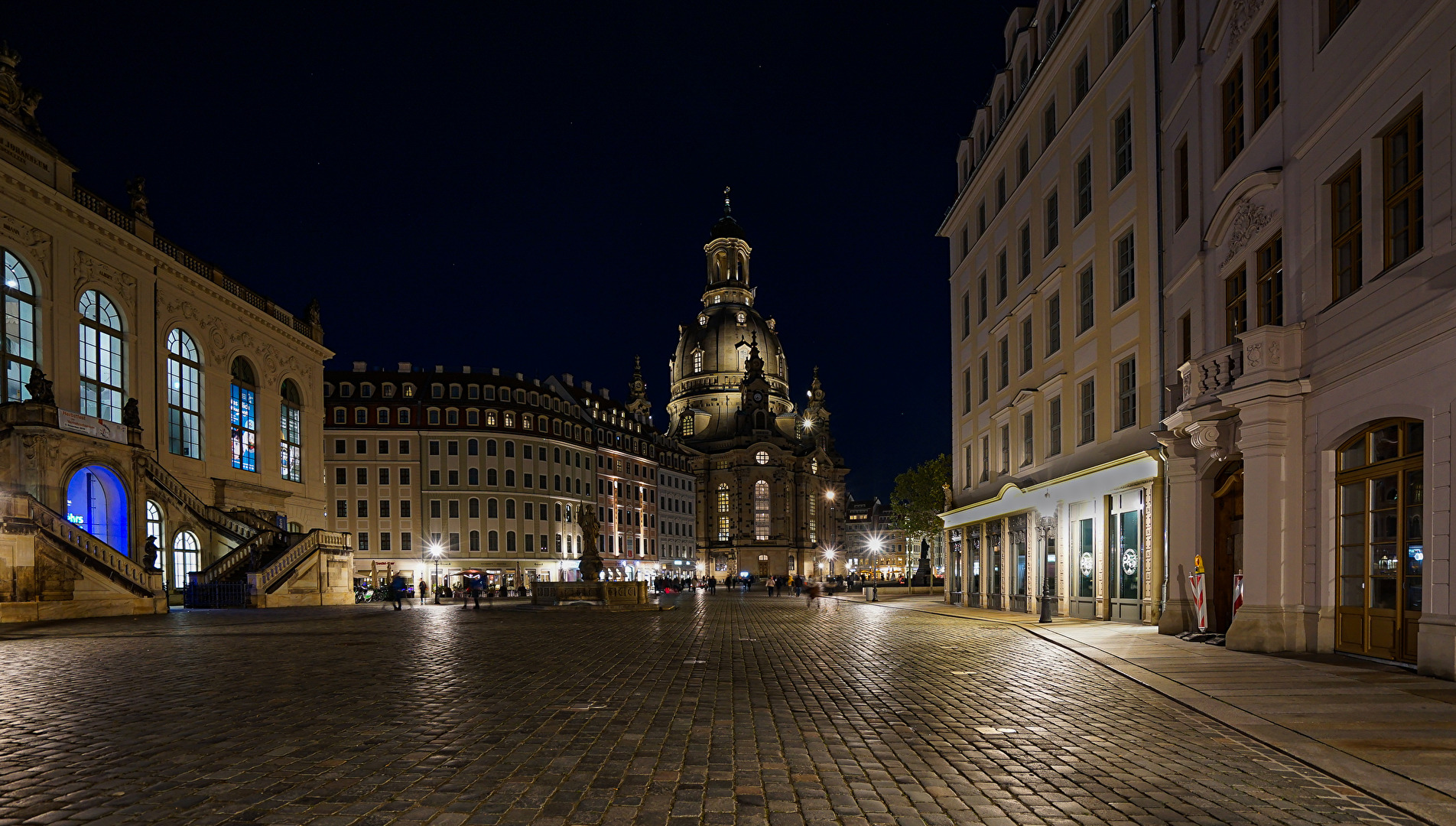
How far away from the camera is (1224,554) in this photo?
69.5 ft

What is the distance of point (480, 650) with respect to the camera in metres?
19.8

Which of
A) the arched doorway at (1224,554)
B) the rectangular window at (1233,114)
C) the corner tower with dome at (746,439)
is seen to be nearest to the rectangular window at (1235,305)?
the rectangular window at (1233,114)

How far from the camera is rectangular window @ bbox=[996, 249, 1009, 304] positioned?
39.0m

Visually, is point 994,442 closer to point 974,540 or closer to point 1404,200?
point 974,540

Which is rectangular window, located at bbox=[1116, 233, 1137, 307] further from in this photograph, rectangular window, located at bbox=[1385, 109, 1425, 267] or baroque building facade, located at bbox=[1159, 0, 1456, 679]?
rectangular window, located at bbox=[1385, 109, 1425, 267]

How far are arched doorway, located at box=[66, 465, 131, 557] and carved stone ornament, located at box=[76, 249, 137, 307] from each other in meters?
7.46

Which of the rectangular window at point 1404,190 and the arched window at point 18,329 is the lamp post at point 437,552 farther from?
the rectangular window at point 1404,190

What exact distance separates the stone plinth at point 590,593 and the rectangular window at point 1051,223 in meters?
20.8

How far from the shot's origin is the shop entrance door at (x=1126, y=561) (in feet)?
83.5

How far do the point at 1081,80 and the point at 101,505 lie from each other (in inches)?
1546

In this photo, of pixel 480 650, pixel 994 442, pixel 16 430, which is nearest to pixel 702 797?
pixel 480 650

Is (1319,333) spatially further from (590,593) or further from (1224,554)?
(590,593)

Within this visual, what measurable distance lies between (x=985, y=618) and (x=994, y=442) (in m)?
10.2

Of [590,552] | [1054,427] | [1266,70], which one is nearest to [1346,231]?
[1266,70]
